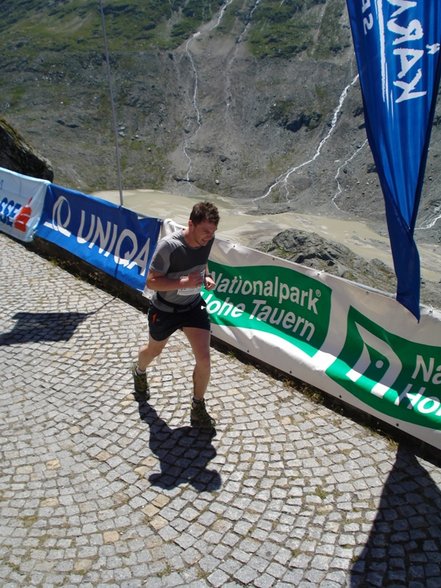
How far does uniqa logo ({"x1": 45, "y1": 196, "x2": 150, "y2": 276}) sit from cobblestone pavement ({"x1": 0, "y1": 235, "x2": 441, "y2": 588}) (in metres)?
2.25

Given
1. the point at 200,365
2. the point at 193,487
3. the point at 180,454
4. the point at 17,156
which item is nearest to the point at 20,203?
the point at 17,156

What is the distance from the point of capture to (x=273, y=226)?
3538cm

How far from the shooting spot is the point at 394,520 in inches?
184

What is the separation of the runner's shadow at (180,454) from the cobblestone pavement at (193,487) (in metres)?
0.01

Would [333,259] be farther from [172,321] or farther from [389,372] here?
[172,321]

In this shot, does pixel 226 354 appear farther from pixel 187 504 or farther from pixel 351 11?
pixel 351 11

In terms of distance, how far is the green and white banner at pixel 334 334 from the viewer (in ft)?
18.3

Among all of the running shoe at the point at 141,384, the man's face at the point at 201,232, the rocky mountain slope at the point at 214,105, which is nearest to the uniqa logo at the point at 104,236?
the running shoe at the point at 141,384

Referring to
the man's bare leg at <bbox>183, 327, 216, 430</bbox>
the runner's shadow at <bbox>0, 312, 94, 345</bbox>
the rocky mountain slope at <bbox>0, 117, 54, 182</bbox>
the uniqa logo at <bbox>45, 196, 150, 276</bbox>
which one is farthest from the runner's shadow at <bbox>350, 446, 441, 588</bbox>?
the rocky mountain slope at <bbox>0, 117, 54, 182</bbox>

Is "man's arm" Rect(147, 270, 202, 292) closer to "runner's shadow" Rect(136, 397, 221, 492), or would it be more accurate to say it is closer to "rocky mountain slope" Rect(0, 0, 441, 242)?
"runner's shadow" Rect(136, 397, 221, 492)

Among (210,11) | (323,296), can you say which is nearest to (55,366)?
(323,296)

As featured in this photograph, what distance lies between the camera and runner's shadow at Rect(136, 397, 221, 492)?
5062mm

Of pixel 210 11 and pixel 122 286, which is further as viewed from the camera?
pixel 210 11

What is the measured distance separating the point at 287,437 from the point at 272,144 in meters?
51.0
